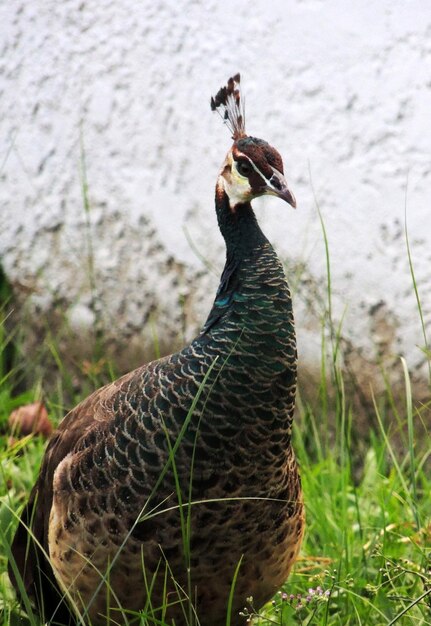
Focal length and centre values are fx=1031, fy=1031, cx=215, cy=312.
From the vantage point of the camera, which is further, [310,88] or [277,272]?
[310,88]

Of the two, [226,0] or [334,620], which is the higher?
[226,0]

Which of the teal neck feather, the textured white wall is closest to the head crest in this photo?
the teal neck feather

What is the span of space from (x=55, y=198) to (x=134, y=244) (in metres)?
0.34

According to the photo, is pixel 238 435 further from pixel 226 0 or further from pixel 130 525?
pixel 226 0

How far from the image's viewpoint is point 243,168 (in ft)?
6.66

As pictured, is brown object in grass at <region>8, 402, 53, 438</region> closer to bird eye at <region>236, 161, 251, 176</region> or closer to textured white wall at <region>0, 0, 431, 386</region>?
textured white wall at <region>0, 0, 431, 386</region>

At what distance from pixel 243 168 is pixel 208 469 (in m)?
0.59

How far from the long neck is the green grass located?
159mm

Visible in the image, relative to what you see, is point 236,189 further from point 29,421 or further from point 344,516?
point 29,421

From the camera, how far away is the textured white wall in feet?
10.2

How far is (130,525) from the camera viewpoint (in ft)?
6.52

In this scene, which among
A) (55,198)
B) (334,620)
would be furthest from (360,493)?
(55,198)

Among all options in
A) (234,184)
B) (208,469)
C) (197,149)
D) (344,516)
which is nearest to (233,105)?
(234,184)

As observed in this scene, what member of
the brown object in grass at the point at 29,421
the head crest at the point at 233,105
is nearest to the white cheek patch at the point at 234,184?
the head crest at the point at 233,105
